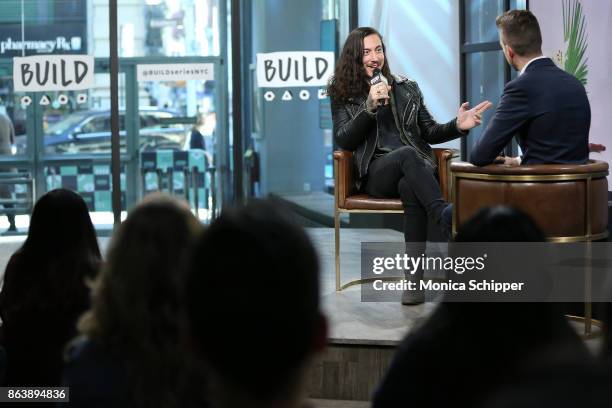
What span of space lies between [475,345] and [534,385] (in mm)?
984

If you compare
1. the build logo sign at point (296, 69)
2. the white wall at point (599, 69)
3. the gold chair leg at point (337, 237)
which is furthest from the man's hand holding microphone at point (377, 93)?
the build logo sign at point (296, 69)

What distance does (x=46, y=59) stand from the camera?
7.39 metres

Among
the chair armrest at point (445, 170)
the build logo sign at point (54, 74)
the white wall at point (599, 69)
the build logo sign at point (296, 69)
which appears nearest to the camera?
the chair armrest at point (445, 170)

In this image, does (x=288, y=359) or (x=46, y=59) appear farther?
(x=46, y=59)

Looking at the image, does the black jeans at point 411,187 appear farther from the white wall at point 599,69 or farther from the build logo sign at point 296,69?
the build logo sign at point 296,69

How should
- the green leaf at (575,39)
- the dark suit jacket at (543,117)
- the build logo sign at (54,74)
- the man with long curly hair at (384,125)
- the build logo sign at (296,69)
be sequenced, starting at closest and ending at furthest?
1. the dark suit jacket at (543,117)
2. the man with long curly hair at (384,125)
3. the green leaf at (575,39)
4. the build logo sign at (296,69)
5. the build logo sign at (54,74)

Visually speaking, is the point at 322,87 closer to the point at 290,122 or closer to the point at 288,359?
the point at 290,122

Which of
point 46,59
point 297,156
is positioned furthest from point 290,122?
point 46,59

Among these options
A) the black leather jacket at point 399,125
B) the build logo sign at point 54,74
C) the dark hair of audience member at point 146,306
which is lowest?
the dark hair of audience member at point 146,306

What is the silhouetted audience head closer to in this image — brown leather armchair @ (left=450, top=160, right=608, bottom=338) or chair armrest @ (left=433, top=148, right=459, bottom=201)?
brown leather armchair @ (left=450, top=160, right=608, bottom=338)

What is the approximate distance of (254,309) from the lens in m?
0.87

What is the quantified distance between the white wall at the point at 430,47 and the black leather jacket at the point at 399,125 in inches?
80.2

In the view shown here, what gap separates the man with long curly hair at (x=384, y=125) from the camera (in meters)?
4.32

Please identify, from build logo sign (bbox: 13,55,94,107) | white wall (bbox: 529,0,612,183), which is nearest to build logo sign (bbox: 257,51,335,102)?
build logo sign (bbox: 13,55,94,107)
